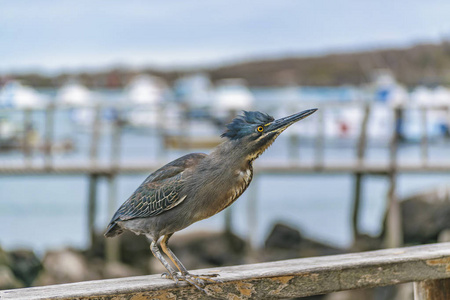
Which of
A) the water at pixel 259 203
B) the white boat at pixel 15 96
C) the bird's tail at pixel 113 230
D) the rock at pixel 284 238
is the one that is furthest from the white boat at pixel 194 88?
the bird's tail at pixel 113 230

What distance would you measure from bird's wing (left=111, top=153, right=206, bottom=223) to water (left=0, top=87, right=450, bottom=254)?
43.7ft

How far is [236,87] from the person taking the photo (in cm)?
5794

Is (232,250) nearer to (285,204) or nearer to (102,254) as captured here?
(102,254)

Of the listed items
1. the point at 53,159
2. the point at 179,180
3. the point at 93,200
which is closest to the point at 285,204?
the point at 93,200

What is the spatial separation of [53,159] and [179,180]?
39.5 ft

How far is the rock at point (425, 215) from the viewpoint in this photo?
14.8 metres

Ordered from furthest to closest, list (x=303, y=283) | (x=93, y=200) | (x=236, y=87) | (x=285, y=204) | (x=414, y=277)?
(x=236, y=87) → (x=285, y=204) → (x=93, y=200) → (x=414, y=277) → (x=303, y=283)

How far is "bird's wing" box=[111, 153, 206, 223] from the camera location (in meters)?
2.79

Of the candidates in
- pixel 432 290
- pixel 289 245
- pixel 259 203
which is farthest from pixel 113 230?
pixel 259 203

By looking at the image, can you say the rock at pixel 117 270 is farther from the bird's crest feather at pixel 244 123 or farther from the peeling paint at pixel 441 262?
the peeling paint at pixel 441 262

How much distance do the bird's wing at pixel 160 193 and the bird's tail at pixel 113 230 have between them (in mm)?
50

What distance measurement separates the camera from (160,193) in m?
2.84

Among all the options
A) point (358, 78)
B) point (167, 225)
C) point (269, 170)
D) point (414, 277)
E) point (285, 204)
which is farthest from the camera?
point (358, 78)

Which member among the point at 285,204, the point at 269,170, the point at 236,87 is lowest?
the point at 285,204
